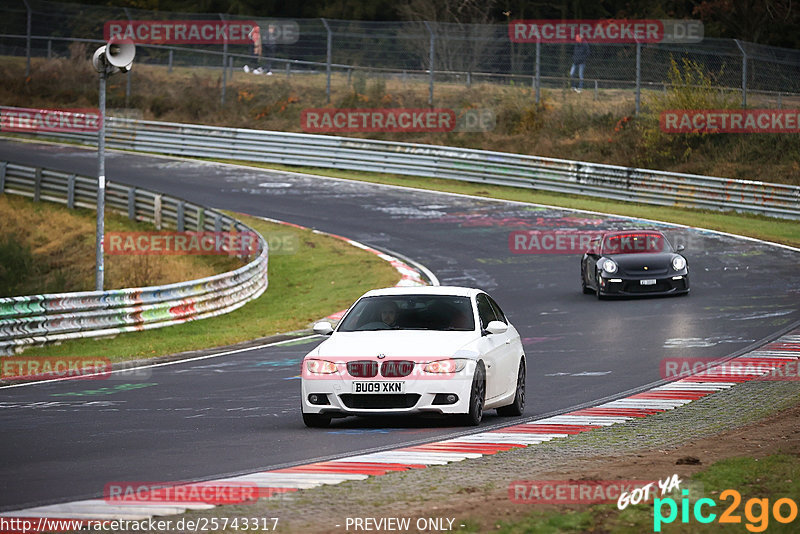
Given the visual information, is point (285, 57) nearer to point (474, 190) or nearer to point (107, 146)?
point (107, 146)

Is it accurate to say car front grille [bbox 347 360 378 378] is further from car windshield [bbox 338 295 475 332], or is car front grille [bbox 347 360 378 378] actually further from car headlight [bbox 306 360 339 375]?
car windshield [bbox 338 295 475 332]

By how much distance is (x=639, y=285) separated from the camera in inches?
928

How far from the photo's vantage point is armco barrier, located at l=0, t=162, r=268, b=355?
1862cm

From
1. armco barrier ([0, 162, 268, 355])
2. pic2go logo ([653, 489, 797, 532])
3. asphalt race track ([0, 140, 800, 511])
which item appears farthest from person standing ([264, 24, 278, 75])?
pic2go logo ([653, 489, 797, 532])

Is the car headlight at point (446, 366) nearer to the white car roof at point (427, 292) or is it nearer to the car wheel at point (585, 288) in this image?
the white car roof at point (427, 292)

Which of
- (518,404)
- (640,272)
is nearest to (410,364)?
(518,404)

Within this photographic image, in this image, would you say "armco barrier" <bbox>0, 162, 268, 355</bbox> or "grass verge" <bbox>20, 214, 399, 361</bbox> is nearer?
"armco barrier" <bbox>0, 162, 268, 355</bbox>

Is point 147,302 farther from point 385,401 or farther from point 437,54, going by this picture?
point 437,54

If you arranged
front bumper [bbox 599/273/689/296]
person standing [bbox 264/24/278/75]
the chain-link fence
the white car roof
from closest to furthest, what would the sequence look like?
1. the white car roof
2. front bumper [bbox 599/273/689/296]
3. the chain-link fence
4. person standing [bbox 264/24/278/75]

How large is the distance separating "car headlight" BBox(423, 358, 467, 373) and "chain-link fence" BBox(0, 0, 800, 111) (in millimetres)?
30382

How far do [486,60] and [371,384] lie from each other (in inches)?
1363

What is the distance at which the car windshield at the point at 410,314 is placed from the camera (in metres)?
11.9

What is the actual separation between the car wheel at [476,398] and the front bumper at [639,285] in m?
12.6

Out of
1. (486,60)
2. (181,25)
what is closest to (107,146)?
(181,25)
